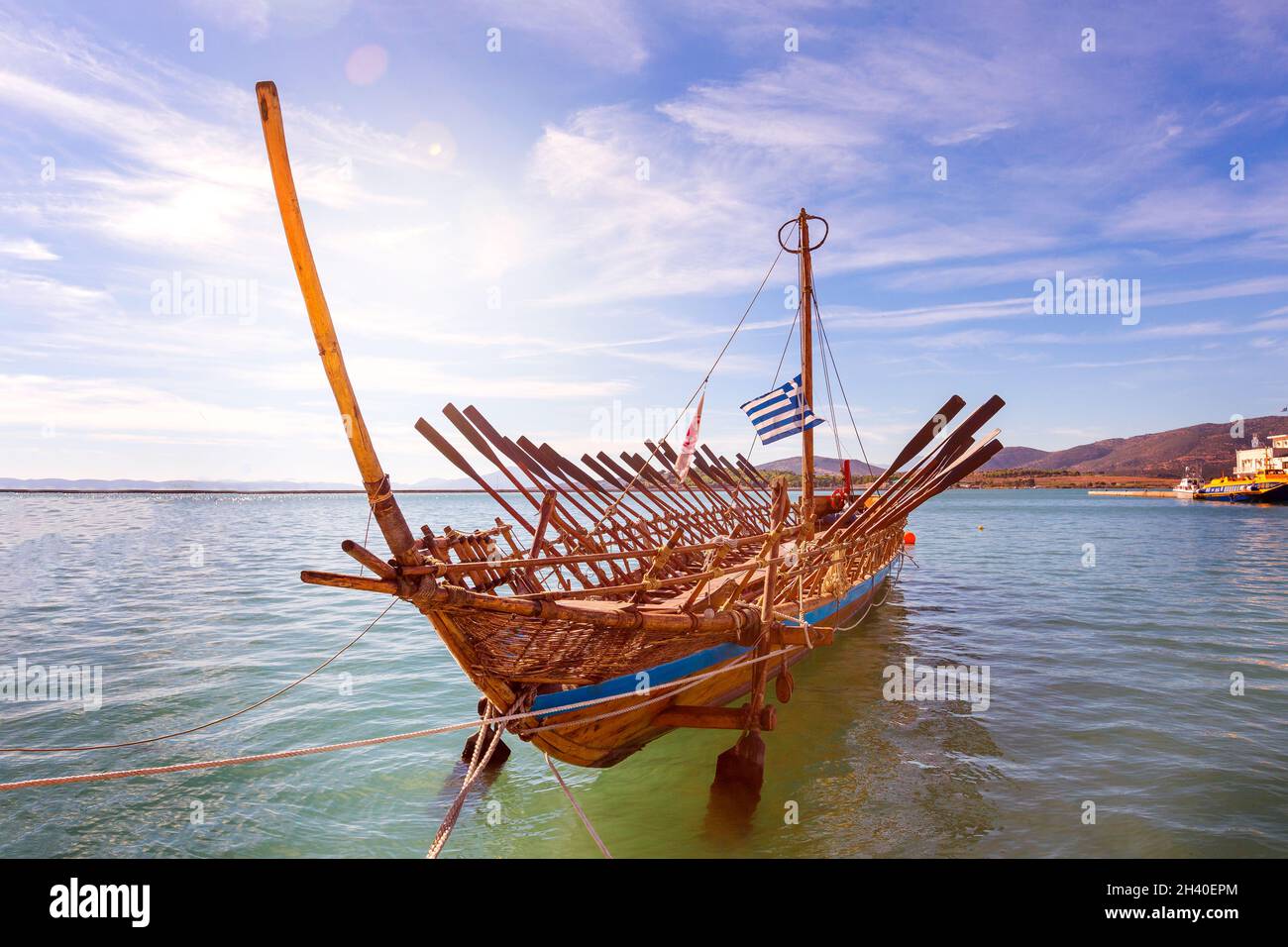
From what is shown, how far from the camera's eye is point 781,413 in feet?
57.5

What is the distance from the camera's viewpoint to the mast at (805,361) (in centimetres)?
1778

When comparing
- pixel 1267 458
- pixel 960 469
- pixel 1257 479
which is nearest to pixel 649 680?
pixel 960 469

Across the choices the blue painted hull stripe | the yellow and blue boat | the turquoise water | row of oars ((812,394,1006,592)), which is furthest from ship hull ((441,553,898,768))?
the yellow and blue boat

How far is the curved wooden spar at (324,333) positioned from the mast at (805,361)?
13.2 m

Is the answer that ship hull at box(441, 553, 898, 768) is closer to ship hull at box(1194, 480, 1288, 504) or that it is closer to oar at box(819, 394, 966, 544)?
oar at box(819, 394, 966, 544)

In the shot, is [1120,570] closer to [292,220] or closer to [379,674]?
[379,674]

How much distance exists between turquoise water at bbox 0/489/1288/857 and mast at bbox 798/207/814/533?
4.73 m

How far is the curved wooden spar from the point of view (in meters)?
4.27

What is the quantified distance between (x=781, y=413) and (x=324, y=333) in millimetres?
14311

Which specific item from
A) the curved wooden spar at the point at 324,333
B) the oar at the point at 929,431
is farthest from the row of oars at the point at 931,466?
the curved wooden spar at the point at 324,333

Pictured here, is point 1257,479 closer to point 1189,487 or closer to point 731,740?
point 1189,487

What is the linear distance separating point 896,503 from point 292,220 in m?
10.9
